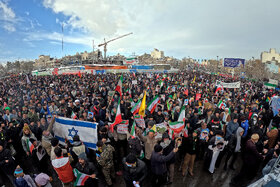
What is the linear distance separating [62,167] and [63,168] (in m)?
0.05

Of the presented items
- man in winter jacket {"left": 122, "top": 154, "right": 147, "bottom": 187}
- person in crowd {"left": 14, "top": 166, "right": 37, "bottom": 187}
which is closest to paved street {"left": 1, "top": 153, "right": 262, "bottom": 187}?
man in winter jacket {"left": 122, "top": 154, "right": 147, "bottom": 187}

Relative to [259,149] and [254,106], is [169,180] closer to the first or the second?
[259,149]

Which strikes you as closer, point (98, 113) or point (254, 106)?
point (98, 113)

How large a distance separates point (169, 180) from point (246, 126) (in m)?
3.61

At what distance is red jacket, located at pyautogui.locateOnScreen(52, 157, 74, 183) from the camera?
346 centimetres

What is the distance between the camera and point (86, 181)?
347 centimetres

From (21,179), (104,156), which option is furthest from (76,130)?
(21,179)

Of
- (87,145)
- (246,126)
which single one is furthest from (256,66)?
(87,145)

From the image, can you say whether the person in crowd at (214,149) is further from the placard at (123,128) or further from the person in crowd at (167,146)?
the placard at (123,128)

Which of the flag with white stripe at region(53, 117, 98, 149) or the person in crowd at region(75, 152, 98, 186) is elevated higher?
the flag with white stripe at region(53, 117, 98, 149)

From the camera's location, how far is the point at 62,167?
3516 mm

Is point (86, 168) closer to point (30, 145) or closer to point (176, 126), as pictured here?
point (30, 145)

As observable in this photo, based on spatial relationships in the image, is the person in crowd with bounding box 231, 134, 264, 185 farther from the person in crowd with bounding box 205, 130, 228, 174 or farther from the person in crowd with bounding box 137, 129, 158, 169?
the person in crowd with bounding box 137, 129, 158, 169

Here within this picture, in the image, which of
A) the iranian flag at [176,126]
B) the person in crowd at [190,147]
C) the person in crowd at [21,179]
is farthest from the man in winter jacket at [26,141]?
the person in crowd at [190,147]
